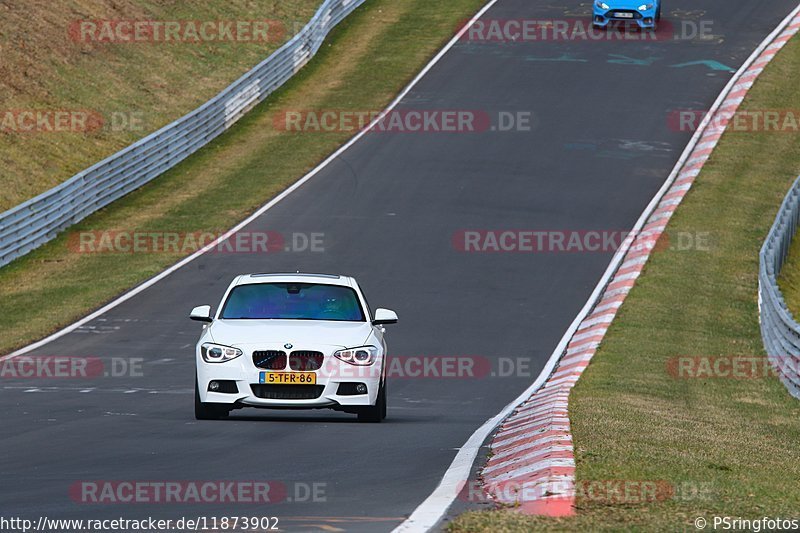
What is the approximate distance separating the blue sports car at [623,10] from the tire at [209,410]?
33763mm

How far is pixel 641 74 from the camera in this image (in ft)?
140

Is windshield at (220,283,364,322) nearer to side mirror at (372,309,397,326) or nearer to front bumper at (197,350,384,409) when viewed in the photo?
side mirror at (372,309,397,326)

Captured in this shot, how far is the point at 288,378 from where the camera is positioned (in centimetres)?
1386

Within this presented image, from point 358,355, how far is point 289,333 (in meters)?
0.71

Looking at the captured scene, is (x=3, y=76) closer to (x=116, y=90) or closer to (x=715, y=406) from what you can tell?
(x=116, y=90)

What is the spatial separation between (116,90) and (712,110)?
16.8 metres

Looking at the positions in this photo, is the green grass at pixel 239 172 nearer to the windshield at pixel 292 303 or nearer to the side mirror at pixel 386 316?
the windshield at pixel 292 303

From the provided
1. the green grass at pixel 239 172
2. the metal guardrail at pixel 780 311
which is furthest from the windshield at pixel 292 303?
the green grass at pixel 239 172

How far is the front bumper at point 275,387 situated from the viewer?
13828 mm

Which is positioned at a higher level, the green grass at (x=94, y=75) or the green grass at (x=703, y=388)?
the green grass at (x=94, y=75)

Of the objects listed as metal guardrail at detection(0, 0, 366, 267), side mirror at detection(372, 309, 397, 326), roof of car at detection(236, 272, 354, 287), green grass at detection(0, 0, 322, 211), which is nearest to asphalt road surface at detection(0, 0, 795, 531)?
side mirror at detection(372, 309, 397, 326)

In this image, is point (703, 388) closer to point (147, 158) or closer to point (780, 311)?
point (780, 311)

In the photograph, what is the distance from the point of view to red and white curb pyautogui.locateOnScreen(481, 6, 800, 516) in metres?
9.51

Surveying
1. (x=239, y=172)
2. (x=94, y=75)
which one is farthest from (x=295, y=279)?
(x=94, y=75)
